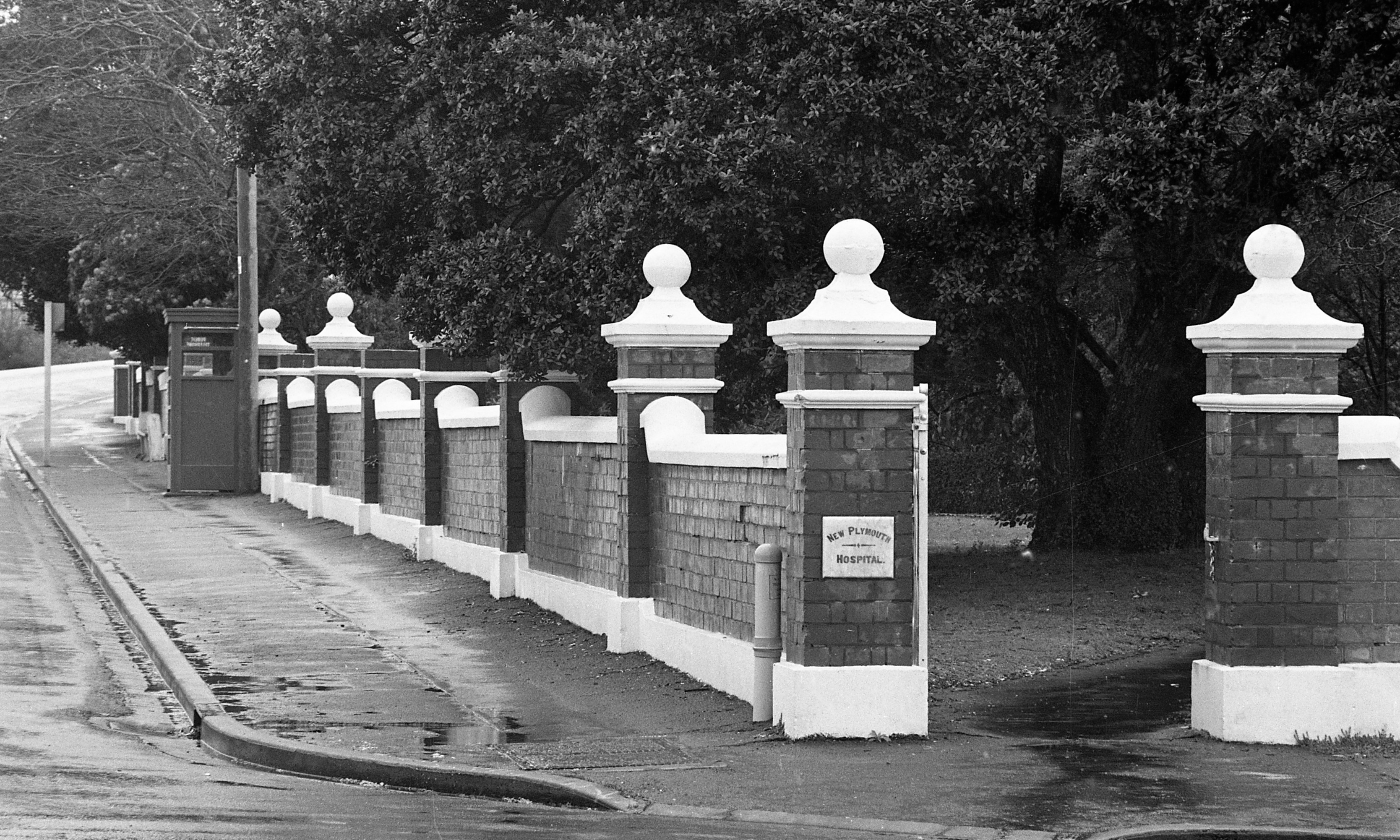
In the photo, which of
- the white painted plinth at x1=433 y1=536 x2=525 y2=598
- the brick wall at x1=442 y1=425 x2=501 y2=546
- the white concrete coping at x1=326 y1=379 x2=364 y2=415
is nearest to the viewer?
the white painted plinth at x1=433 y1=536 x2=525 y2=598

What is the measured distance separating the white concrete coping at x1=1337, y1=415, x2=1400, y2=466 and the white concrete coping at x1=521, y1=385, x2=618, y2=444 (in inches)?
222

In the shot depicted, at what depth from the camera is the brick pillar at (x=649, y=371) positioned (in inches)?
487

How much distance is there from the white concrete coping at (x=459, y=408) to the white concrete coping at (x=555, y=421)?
4.86 ft

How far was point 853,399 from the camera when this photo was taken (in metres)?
9.58

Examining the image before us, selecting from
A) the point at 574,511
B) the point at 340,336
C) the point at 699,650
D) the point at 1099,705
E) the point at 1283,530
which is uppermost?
the point at 340,336

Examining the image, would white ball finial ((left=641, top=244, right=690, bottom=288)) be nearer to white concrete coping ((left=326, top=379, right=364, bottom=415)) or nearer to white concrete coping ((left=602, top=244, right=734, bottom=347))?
white concrete coping ((left=602, top=244, right=734, bottom=347))

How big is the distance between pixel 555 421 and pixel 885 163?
11.2ft

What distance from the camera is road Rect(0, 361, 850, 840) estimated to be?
758cm

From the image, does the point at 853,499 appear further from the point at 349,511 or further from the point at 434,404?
the point at 349,511

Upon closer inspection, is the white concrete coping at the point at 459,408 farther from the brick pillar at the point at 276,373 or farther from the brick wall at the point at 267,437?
the brick wall at the point at 267,437

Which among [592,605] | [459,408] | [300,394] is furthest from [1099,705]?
[300,394]

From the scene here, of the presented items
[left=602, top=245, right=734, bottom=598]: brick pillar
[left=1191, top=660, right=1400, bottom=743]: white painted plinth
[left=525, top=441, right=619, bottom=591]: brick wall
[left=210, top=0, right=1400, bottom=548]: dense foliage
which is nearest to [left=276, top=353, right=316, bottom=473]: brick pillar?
[left=210, top=0, right=1400, bottom=548]: dense foliage

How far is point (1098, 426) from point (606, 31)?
19.5 feet

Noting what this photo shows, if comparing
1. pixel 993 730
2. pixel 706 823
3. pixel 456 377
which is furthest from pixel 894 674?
pixel 456 377
